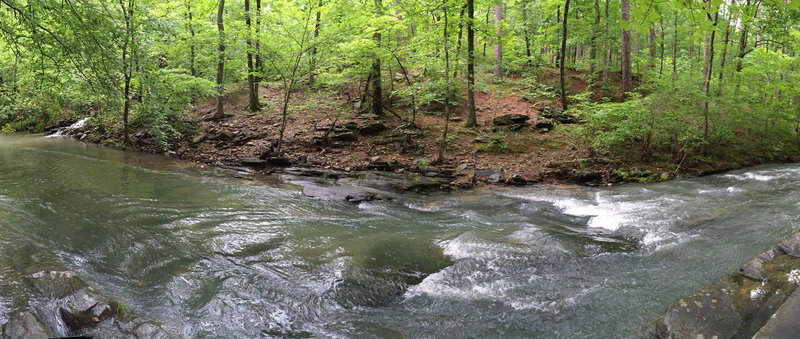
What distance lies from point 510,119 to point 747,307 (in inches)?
436

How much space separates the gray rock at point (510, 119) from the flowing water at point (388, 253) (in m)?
5.12

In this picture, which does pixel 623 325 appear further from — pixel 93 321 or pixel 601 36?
pixel 601 36

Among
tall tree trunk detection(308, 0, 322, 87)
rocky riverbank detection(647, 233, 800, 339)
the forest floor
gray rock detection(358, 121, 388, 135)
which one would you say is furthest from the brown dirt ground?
rocky riverbank detection(647, 233, 800, 339)

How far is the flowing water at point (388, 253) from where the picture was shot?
13.7ft

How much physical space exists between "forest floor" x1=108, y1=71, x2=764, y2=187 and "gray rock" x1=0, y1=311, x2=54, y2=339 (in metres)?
7.78

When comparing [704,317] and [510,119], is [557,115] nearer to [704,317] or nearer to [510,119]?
[510,119]

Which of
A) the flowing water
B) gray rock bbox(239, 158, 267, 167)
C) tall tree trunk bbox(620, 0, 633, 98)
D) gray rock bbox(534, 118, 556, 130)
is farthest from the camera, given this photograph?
tall tree trunk bbox(620, 0, 633, 98)

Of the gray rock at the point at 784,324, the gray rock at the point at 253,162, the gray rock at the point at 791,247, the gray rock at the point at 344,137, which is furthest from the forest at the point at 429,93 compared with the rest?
the gray rock at the point at 784,324

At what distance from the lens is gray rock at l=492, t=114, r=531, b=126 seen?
14.0m

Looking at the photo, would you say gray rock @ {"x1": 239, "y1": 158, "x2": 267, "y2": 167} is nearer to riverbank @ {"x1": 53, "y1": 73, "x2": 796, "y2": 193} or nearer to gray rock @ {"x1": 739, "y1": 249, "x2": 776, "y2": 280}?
riverbank @ {"x1": 53, "y1": 73, "x2": 796, "y2": 193}

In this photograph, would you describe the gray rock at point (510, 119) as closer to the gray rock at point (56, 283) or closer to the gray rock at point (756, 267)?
the gray rock at point (756, 267)

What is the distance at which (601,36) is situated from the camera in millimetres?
17078

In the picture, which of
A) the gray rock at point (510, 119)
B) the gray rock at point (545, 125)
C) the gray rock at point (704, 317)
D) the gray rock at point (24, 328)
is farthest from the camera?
the gray rock at point (510, 119)

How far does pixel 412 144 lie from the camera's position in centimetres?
1251
